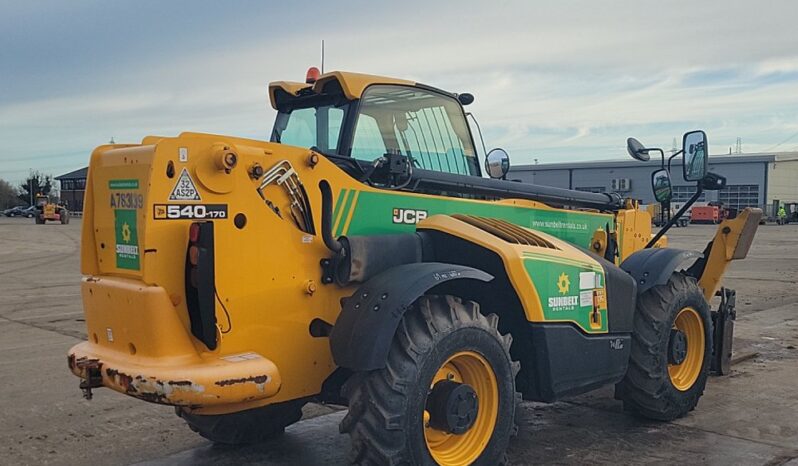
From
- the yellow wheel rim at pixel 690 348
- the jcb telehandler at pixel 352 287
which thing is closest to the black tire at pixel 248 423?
the jcb telehandler at pixel 352 287

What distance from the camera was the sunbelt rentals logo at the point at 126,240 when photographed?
3.79 m

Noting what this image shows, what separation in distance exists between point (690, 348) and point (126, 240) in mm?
4596

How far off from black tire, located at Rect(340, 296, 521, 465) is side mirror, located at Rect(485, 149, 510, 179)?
176 centimetres

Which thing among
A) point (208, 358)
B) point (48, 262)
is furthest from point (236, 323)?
point (48, 262)

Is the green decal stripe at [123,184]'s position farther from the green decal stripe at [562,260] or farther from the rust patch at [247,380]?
the green decal stripe at [562,260]

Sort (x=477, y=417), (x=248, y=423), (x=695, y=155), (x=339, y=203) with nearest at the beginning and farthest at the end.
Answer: (x=339, y=203) → (x=477, y=417) → (x=248, y=423) → (x=695, y=155)

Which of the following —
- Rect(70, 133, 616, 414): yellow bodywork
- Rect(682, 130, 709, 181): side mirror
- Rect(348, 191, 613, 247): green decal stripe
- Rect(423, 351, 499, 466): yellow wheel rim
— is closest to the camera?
Rect(70, 133, 616, 414): yellow bodywork

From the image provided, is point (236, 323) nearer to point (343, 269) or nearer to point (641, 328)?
point (343, 269)

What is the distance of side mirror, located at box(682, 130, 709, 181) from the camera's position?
597cm

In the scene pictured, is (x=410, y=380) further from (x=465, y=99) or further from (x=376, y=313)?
(x=465, y=99)

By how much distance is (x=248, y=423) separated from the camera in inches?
203

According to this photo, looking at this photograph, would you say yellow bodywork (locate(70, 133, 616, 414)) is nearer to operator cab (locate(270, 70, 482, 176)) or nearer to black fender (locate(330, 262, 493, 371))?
black fender (locate(330, 262, 493, 371))

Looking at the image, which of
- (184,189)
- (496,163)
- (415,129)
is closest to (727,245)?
(496,163)

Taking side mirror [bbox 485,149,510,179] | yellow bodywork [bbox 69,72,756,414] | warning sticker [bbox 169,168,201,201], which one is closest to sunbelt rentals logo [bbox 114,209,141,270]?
yellow bodywork [bbox 69,72,756,414]
